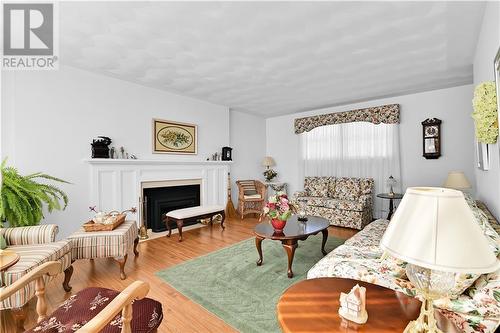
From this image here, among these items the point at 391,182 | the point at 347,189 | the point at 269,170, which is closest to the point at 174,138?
the point at 269,170

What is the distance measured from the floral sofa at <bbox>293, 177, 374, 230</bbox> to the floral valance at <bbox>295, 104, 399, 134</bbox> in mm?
1260

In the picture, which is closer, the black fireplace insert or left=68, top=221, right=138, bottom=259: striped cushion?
left=68, top=221, right=138, bottom=259: striped cushion

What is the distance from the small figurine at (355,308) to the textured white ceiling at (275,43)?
221cm

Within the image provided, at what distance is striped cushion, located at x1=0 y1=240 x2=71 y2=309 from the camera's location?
1.74m

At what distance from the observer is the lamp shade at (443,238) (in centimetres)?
69

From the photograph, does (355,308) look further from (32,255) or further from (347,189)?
(347,189)

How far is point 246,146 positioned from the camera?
6277 millimetres

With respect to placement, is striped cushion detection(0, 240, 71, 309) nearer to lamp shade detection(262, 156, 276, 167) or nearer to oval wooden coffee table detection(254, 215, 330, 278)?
oval wooden coffee table detection(254, 215, 330, 278)

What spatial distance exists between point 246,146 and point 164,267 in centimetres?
396

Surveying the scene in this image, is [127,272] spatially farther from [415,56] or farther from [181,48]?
[415,56]

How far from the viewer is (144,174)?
4102 millimetres

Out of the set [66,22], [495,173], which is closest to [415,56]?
[495,173]

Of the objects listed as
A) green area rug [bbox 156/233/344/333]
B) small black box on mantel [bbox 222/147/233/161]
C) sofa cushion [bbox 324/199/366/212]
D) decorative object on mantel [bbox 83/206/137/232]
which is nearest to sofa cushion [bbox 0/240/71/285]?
decorative object on mantel [bbox 83/206/137/232]

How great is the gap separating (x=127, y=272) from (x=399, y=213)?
2909 mm
